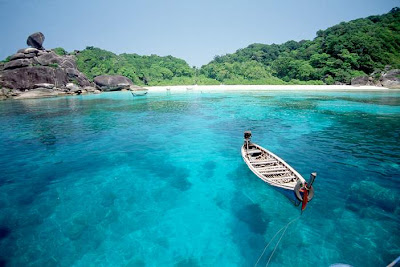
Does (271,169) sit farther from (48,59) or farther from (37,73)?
(48,59)

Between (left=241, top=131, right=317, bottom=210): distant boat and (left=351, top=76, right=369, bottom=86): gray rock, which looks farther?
(left=351, top=76, right=369, bottom=86): gray rock

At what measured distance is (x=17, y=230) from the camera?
797 cm

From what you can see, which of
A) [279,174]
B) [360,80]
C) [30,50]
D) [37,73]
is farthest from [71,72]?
[360,80]

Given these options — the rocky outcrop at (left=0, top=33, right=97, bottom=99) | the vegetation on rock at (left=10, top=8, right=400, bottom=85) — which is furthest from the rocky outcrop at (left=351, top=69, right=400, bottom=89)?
the rocky outcrop at (left=0, top=33, right=97, bottom=99)

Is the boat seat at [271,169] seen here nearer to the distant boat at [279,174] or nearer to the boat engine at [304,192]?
the distant boat at [279,174]

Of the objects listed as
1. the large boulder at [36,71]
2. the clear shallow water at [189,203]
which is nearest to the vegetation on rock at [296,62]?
the large boulder at [36,71]

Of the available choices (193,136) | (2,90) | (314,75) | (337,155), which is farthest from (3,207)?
(314,75)

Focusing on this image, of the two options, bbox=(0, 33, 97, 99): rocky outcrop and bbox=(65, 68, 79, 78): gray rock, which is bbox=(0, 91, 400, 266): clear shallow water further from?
bbox=(65, 68, 79, 78): gray rock

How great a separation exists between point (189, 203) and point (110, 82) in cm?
8150

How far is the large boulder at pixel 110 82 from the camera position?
7931 cm

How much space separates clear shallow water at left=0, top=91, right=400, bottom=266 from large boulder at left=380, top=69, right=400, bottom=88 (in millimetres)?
56427

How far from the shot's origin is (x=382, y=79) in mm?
59969

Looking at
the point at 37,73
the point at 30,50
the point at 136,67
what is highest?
the point at 30,50

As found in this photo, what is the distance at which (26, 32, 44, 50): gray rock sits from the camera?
72438 millimetres
